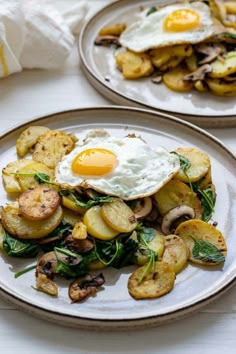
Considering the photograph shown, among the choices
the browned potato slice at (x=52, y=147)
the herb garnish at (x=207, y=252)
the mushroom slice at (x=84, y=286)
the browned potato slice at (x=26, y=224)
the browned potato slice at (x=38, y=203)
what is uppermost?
the browned potato slice at (x=38, y=203)

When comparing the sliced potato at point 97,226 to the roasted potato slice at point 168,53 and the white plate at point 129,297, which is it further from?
the roasted potato slice at point 168,53

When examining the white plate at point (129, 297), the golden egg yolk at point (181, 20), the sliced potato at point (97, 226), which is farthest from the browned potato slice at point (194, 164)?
the golden egg yolk at point (181, 20)

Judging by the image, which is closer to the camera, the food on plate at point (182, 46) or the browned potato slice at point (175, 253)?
the browned potato slice at point (175, 253)

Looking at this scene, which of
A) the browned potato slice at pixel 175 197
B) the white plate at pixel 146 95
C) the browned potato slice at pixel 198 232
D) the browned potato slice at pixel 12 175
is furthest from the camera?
the white plate at pixel 146 95

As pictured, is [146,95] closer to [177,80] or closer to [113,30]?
[177,80]

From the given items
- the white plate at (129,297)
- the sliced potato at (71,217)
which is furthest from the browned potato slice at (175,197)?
the sliced potato at (71,217)

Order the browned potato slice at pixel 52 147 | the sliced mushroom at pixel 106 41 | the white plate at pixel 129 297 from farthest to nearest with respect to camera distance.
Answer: the sliced mushroom at pixel 106 41, the browned potato slice at pixel 52 147, the white plate at pixel 129 297

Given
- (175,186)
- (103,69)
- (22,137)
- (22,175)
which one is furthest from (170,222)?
(103,69)

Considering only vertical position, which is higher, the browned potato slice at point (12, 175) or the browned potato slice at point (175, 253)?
the browned potato slice at point (12, 175)
